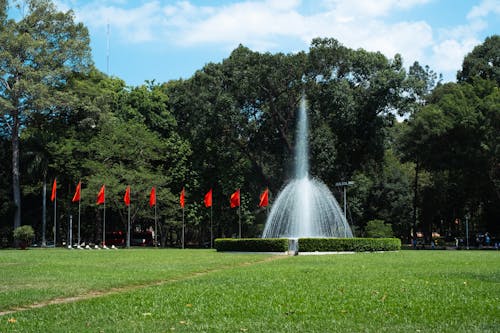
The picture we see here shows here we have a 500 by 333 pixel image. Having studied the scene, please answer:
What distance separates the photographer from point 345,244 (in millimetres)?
32062

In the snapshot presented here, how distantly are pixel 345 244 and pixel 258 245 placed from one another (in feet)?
15.6

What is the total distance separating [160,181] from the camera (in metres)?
48.8

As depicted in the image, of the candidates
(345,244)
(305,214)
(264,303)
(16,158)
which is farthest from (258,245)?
(16,158)

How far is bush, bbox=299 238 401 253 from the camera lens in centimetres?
3097

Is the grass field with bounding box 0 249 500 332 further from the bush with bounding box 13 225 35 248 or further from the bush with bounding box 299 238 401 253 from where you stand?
the bush with bounding box 13 225 35 248

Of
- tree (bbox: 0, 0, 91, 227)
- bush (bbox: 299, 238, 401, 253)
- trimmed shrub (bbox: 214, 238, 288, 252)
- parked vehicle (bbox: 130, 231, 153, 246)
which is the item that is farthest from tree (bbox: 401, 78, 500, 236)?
Result: parked vehicle (bbox: 130, 231, 153, 246)

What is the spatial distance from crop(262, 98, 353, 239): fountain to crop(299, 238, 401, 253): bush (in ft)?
13.7

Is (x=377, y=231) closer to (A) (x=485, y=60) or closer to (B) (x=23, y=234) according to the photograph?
(A) (x=485, y=60)

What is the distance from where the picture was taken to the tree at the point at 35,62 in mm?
45938

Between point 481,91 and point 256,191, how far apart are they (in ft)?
65.2

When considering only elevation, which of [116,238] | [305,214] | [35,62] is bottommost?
[116,238]

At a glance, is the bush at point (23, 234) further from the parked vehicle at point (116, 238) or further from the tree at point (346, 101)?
the tree at point (346, 101)

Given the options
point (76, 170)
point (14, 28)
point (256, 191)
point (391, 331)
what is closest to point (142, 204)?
point (76, 170)

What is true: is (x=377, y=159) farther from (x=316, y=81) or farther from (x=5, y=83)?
(x=5, y=83)
